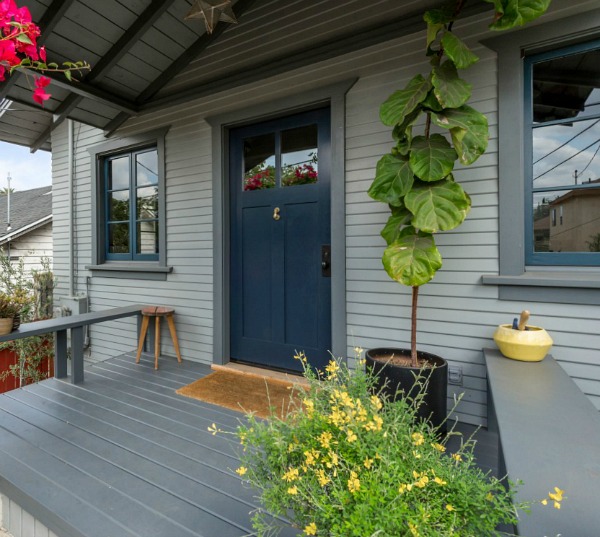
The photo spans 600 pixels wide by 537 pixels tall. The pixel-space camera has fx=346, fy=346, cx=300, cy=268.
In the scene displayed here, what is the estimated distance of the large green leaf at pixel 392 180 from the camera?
1889 mm

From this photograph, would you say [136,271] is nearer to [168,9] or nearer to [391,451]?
[168,9]

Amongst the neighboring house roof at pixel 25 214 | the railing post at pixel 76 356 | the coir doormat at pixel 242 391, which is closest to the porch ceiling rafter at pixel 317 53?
the railing post at pixel 76 356

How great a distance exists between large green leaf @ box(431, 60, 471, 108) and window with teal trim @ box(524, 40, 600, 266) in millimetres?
596

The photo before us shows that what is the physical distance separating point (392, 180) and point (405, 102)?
43cm

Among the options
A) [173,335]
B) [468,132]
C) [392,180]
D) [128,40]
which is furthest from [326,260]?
[128,40]

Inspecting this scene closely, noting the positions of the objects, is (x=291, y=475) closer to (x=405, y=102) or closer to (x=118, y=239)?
(x=405, y=102)

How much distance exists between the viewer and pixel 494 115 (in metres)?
2.09

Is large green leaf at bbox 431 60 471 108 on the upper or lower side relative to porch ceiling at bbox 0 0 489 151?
lower

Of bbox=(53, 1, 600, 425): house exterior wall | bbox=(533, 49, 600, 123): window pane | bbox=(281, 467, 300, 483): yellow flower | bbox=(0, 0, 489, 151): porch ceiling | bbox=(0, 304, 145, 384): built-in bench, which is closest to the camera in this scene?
bbox=(281, 467, 300, 483): yellow flower

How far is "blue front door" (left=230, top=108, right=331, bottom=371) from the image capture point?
2803mm

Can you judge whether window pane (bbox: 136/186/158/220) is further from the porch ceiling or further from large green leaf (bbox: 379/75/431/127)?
large green leaf (bbox: 379/75/431/127)

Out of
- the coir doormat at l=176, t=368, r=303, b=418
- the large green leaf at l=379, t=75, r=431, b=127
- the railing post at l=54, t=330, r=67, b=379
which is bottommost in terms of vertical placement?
the coir doormat at l=176, t=368, r=303, b=418

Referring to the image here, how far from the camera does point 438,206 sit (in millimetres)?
1781

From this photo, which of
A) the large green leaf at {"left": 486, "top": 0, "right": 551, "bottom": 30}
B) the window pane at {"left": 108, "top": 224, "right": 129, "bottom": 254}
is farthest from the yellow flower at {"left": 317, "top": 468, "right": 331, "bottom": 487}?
the window pane at {"left": 108, "top": 224, "right": 129, "bottom": 254}
